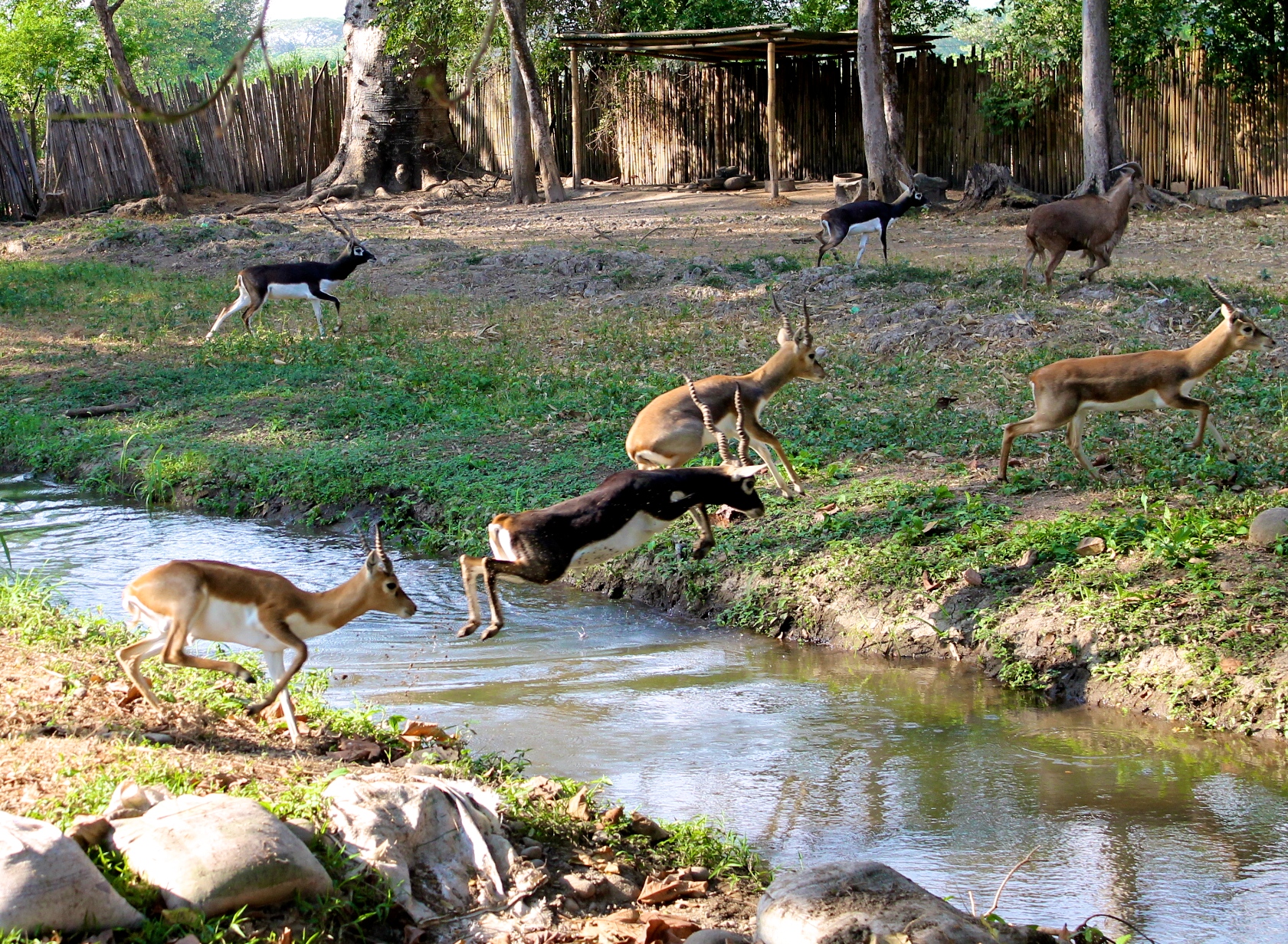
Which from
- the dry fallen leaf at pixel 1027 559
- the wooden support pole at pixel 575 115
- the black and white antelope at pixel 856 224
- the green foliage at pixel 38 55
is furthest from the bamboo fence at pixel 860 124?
the dry fallen leaf at pixel 1027 559

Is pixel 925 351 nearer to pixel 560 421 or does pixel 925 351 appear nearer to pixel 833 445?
pixel 833 445

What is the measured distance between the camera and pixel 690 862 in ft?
15.8

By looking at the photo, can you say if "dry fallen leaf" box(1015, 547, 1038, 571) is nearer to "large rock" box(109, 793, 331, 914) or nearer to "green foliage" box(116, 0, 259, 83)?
"large rock" box(109, 793, 331, 914)

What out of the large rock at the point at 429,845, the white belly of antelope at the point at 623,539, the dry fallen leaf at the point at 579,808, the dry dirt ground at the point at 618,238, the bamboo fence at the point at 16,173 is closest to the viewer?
the large rock at the point at 429,845

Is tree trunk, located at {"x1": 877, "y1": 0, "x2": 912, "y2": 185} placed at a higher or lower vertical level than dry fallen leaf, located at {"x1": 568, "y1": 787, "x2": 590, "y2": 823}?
higher

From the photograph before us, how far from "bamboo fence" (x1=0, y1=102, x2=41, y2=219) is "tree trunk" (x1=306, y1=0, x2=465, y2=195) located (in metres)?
4.84

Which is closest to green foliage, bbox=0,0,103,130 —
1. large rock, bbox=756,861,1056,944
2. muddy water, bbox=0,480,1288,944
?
muddy water, bbox=0,480,1288,944

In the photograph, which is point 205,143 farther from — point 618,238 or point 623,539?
point 623,539

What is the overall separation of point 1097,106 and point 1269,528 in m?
14.2

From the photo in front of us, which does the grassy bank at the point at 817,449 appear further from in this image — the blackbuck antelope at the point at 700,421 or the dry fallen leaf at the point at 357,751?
the dry fallen leaf at the point at 357,751

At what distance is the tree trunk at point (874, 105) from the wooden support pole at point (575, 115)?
5.32 meters

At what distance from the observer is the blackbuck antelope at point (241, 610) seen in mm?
5055

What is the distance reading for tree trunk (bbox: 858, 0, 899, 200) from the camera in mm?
20672

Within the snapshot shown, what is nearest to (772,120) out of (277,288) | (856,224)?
(856,224)
